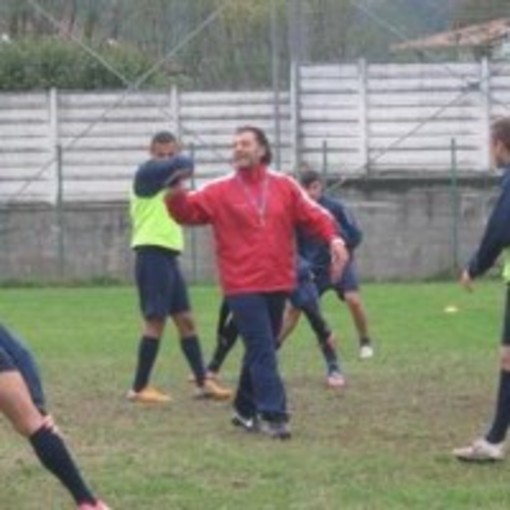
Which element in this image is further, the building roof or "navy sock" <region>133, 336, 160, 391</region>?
the building roof

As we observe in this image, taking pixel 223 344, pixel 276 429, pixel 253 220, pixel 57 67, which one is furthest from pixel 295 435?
pixel 57 67

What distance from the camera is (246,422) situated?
1119 cm

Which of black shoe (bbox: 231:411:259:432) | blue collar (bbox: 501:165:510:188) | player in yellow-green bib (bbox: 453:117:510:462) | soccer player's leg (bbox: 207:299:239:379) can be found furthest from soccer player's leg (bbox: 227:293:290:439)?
soccer player's leg (bbox: 207:299:239:379)

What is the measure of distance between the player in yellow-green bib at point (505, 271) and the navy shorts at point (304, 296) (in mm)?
3795

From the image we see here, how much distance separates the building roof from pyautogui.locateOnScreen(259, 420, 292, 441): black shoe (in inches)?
1144

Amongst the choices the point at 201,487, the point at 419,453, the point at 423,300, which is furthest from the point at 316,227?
the point at 423,300

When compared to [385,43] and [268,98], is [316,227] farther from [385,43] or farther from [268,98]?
[385,43]

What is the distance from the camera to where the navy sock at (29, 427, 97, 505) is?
25.8 feet

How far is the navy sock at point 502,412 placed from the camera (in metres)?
9.73

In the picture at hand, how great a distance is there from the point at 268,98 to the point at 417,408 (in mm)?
22640

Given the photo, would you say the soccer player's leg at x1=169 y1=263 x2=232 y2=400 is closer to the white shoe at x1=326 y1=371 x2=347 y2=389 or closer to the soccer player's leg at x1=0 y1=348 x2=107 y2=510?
the white shoe at x1=326 y1=371 x2=347 y2=389

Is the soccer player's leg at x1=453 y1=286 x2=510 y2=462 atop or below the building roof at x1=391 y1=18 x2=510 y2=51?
below

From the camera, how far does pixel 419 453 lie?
10.0 metres

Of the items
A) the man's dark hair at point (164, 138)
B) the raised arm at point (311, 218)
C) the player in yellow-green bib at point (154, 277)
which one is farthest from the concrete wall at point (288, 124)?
the raised arm at point (311, 218)
